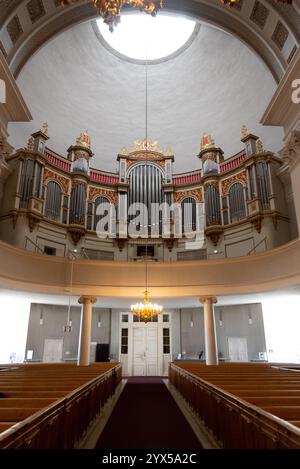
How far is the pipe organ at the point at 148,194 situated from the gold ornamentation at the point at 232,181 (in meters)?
0.04

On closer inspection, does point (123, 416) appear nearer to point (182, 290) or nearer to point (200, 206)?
point (182, 290)

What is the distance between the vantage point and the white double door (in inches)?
555

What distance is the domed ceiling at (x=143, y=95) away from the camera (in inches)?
601

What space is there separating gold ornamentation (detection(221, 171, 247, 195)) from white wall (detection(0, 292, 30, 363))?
894cm

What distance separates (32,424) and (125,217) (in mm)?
12495

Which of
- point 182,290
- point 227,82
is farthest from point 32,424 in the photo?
point 227,82

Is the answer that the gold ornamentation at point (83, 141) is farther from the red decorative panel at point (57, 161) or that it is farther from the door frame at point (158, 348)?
the door frame at point (158, 348)

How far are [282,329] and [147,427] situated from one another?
9.36 m

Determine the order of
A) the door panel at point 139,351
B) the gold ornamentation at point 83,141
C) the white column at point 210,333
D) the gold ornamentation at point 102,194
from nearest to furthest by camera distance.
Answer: the white column at point 210,333 < the door panel at point 139,351 < the gold ornamentation at point 102,194 < the gold ornamentation at point 83,141

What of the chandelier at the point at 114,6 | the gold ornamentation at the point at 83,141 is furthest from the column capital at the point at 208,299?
the gold ornamentation at the point at 83,141

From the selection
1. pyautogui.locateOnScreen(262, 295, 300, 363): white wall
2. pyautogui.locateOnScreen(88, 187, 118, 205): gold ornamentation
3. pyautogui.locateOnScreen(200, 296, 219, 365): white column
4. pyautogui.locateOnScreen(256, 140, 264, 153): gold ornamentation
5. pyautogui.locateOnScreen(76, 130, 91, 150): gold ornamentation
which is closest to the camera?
pyautogui.locateOnScreen(200, 296, 219, 365): white column

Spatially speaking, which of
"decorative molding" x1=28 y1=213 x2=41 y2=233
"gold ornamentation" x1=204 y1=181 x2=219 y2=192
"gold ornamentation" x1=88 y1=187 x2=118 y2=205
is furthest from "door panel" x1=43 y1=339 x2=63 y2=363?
"gold ornamentation" x1=204 y1=181 x2=219 y2=192

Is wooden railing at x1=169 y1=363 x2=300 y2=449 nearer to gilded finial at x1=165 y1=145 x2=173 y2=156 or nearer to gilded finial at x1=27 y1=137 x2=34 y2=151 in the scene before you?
gilded finial at x1=27 y1=137 x2=34 y2=151

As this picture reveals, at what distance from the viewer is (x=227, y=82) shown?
16469 mm
